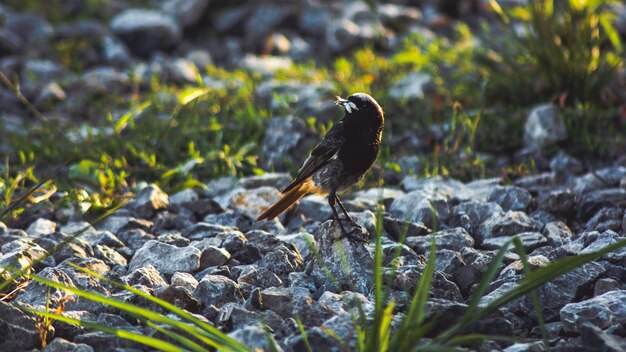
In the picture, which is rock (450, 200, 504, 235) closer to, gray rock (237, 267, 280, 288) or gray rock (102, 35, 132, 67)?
gray rock (237, 267, 280, 288)

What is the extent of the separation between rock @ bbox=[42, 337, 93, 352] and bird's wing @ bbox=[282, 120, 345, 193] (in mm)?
1715

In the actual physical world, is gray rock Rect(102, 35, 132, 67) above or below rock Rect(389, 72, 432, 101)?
below

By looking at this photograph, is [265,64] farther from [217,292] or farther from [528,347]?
[528,347]

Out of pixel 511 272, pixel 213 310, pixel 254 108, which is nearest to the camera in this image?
pixel 213 310

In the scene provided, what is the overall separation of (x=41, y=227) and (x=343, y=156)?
1.64 meters

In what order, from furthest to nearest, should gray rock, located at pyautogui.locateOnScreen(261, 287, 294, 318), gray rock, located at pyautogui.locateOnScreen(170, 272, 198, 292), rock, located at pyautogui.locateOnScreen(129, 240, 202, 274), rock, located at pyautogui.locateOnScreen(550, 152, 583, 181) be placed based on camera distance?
rock, located at pyautogui.locateOnScreen(550, 152, 583, 181)
rock, located at pyautogui.locateOnScreen(129, 240, 202, 274)
gray rock, located at pyautogui.locateOnScreen(170, 272, 198, 292)
gray rock, located at pyautogui.locateOnScreen(261, 287, 294, 318)

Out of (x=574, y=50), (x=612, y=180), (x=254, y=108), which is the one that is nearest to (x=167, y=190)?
(x=254, y=108)

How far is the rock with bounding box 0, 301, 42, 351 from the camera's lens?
282 centimetres

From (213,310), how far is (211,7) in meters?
6.71

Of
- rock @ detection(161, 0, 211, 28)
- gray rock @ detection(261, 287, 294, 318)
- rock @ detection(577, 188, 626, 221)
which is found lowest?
rock @ detection(161, 0, 211, 28)

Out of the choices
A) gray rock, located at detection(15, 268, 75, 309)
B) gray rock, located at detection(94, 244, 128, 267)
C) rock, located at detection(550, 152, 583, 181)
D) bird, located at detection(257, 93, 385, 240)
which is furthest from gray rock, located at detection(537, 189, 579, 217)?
gray rock, located at detection(15, 268, 75, 309)

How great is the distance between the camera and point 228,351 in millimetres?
2418

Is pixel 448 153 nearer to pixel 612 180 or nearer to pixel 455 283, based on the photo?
pixel 612 180

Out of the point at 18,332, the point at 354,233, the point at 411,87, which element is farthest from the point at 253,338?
the point at 411,87
